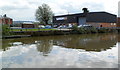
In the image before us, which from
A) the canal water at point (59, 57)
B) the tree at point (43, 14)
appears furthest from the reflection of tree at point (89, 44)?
the tree at point (43, 14)

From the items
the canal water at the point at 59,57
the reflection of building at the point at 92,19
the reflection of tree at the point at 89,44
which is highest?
the reflection of building at the point at 92,19

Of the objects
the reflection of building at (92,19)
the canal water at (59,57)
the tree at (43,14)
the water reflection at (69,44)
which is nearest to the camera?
the canal water at (59,57)

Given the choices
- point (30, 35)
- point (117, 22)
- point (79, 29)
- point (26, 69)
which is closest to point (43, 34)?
point (30, 35)

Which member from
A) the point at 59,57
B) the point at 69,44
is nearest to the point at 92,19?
the point at 69,44

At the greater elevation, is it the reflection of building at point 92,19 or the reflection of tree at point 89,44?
the reflection of building at point 92,19

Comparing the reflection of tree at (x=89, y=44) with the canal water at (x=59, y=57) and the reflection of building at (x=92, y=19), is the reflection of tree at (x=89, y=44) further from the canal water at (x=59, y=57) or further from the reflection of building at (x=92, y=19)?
the reflection of building at (x=92, y=19)

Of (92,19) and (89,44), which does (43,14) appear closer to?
(92,19)

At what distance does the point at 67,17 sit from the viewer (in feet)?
153

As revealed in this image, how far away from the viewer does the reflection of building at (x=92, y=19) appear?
41359 mm

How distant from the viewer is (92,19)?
4147cm

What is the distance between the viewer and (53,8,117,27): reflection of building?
41359 mm

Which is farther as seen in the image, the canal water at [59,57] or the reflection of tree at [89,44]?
the reflection of tree at [89,44]

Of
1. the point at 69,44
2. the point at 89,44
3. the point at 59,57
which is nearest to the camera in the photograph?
the point at 59,57

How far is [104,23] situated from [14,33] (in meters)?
31.0
